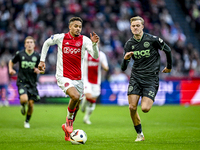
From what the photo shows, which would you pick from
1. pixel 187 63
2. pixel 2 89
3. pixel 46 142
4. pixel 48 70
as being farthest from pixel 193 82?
pixel 46 142

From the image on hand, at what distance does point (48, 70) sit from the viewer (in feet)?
65.9

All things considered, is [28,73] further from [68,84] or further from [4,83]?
[4,83]

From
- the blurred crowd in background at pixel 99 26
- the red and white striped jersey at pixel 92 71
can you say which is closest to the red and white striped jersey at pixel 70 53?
the red and white striped jersey at pixel 92 71

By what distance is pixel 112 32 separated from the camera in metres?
23.5

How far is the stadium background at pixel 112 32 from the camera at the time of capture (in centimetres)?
1909

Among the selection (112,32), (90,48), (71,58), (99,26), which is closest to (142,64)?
(90,48)

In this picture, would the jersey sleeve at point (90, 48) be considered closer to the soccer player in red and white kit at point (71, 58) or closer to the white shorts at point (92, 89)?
the soccer player in red and white kit at point (71, 58)

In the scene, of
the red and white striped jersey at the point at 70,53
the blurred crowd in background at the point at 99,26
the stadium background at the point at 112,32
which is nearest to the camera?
the red and white striped jersey at the point at 70,53

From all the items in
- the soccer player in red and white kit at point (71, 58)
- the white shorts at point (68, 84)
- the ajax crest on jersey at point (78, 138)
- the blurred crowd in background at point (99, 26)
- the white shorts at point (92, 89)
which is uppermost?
the blurred crowd in background at point (99, 26)

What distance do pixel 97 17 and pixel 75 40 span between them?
1663cm

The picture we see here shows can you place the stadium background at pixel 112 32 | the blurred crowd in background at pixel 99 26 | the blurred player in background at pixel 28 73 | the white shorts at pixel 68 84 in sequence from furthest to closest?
the blurred crowd in background at pixel 99 26
the stadium background at pixel 112 32
the blurred player in background at pixel 28 73
the white shorts at pixel 68 84

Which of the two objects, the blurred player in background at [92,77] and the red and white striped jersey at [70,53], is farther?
the blurred player in background at [92,77]

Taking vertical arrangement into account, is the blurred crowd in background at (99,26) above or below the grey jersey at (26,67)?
above

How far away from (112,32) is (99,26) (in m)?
1.04
